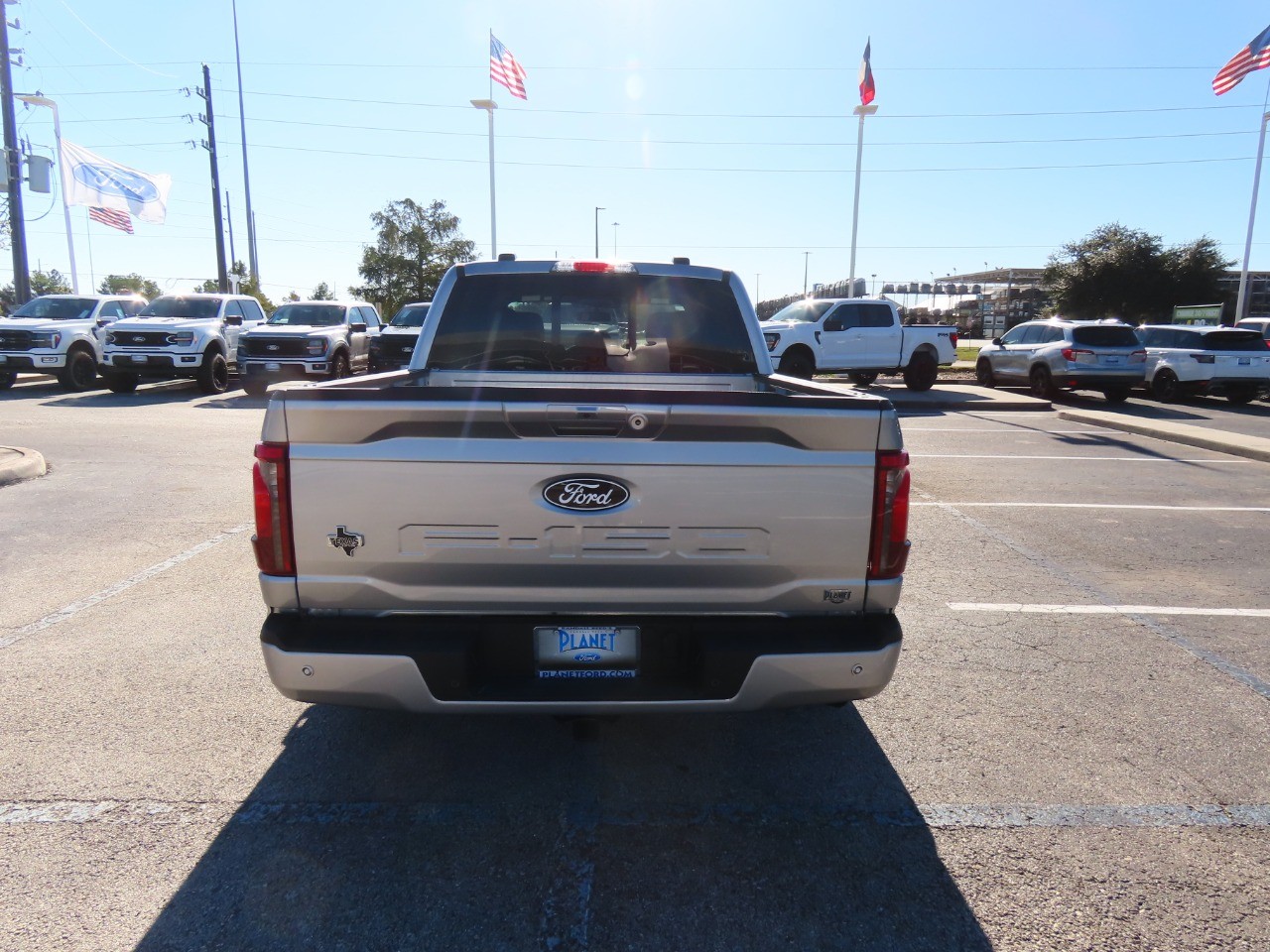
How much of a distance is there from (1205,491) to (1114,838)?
7.70m

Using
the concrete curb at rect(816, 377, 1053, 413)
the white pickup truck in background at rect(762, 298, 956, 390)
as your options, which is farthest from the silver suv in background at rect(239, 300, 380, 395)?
the concrete curb at rect(816, 377, 1053, 413)

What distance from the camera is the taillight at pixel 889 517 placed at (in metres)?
2.74

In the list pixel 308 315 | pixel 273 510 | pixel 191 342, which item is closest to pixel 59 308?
pixel 191 342

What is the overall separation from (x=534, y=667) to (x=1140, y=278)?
49734 mm

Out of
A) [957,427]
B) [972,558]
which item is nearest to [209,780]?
[972,558]

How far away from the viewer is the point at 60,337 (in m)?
17.5

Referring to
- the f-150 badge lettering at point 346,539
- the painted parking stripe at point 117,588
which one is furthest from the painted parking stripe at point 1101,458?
the f-150 badge lettering at point 346,539

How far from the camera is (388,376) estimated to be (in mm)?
4098

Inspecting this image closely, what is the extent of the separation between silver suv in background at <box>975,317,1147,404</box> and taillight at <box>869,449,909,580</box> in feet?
56.3

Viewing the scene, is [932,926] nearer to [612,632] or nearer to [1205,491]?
[612,632]

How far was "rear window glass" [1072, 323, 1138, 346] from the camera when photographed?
1759cm

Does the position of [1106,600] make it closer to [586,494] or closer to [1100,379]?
[586,494]

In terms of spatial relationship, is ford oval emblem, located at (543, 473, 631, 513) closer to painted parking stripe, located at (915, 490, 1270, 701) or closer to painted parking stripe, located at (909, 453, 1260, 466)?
painted parking stripe, located at (915, 490, 1270, 701)

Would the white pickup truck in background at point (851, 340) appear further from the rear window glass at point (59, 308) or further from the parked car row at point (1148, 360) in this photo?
the rear window glass at point (59, 308)
